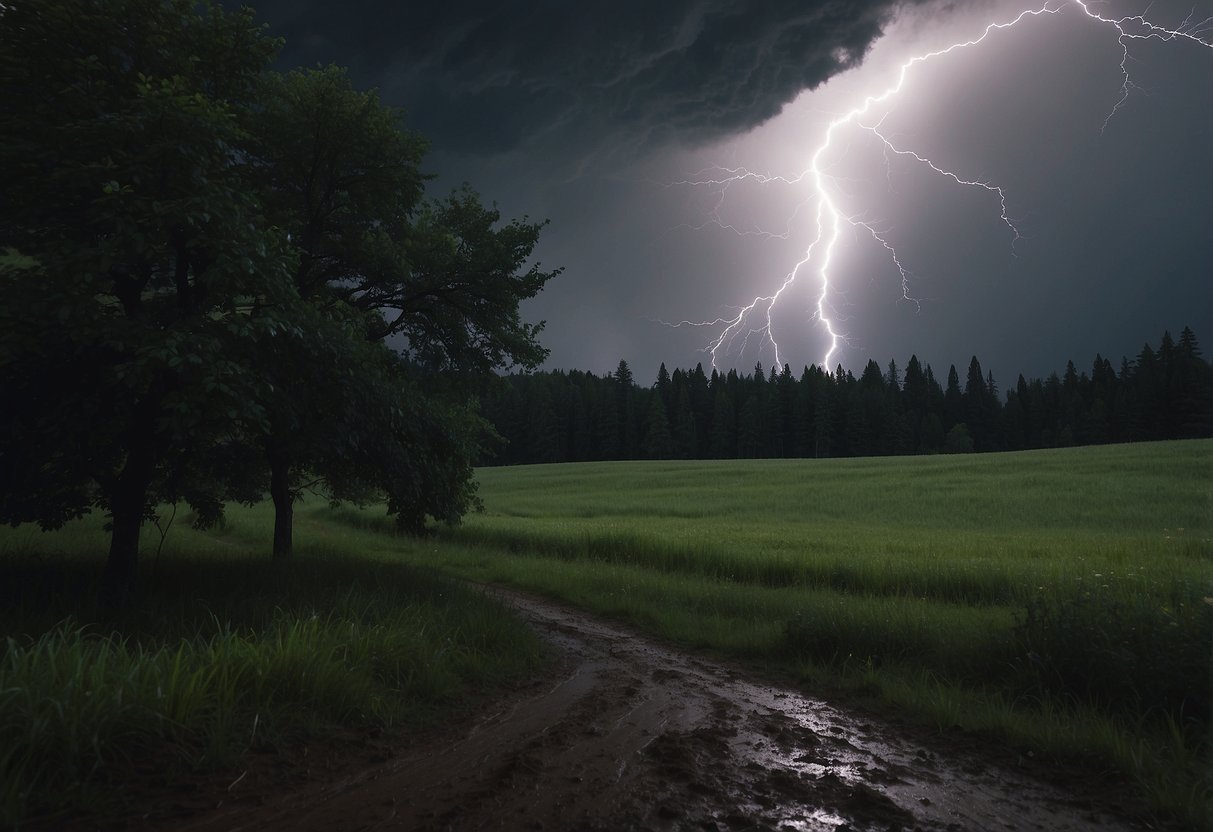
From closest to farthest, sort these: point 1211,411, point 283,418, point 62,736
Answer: point 62,736 < point 283,418 < point 1211,411

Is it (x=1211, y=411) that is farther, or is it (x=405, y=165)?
(x=1211, y=411)

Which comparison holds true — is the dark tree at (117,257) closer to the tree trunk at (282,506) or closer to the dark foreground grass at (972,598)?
the tree trunk at (282,506)

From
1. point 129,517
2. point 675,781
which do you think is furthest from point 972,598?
point 129,517

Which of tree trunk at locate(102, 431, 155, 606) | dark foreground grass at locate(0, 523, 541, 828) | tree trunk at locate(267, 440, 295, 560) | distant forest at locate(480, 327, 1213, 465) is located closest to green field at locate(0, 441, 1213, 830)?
dark foreground grass at locate(0, 523, 541, 828)

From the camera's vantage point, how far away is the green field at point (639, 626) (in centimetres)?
374

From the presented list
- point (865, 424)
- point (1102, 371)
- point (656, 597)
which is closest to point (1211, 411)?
point (1102, 371)

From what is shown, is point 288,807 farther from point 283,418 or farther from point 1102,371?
point 1102,371

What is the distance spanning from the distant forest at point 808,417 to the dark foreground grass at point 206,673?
86.9m

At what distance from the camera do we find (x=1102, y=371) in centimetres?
9812

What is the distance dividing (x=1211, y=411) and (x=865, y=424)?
39.2 m

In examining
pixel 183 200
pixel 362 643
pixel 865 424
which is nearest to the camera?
pixel 362 643

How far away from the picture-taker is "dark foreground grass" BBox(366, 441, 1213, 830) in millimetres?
4934

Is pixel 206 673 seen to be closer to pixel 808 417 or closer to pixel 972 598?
pixel 972 598

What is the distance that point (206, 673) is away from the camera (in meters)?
4.37
